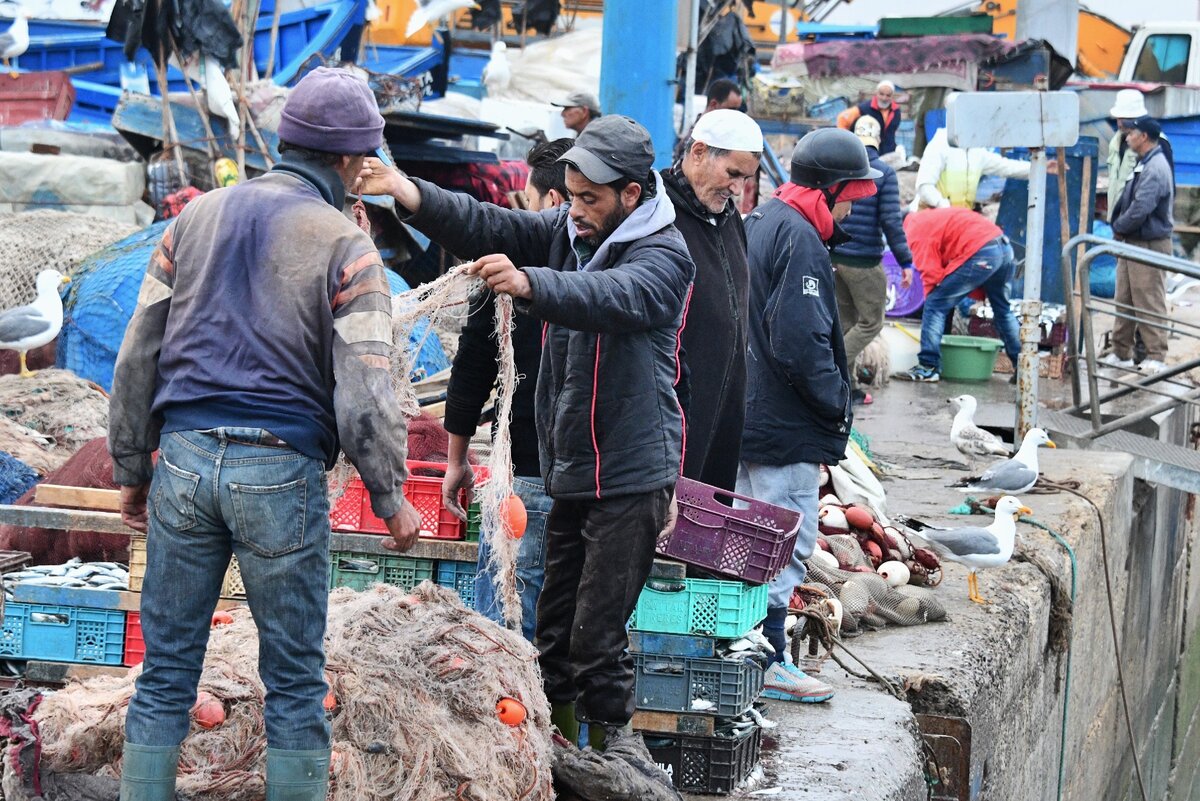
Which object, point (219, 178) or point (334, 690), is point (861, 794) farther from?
point (219, 178)

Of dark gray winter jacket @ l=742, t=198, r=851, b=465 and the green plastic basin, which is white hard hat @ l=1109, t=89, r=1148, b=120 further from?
dark gray winter jacket @ l=742, t=198, r=851, b=465

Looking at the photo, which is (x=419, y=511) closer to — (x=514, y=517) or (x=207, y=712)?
(x=514, y=517)

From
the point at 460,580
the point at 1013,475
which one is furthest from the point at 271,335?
the point at 1013,475

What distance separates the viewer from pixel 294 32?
18.6 meters

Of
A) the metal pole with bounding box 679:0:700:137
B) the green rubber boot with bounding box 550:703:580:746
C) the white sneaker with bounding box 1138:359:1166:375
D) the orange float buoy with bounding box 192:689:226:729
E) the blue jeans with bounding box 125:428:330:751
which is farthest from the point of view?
the white sneaker with bounding box 1138:359:1166:375

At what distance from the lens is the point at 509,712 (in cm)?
382

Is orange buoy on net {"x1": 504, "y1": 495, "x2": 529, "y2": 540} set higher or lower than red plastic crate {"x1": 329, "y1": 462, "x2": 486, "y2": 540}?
higher

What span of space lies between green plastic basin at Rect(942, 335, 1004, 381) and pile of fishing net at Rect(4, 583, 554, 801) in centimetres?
934

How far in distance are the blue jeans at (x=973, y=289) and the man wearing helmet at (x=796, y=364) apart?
22.1 ft

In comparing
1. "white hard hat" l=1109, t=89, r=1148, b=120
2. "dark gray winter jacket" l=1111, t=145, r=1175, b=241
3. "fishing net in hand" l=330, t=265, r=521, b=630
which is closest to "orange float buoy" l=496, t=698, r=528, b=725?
"fishing net in hand" l=330, t=265, r=521, b=630

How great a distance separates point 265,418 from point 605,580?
121 cm

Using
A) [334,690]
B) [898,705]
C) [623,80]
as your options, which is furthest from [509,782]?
[623,80]

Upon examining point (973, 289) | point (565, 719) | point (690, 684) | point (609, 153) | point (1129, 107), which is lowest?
point (565, 719)

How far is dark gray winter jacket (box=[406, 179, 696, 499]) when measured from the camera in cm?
394
